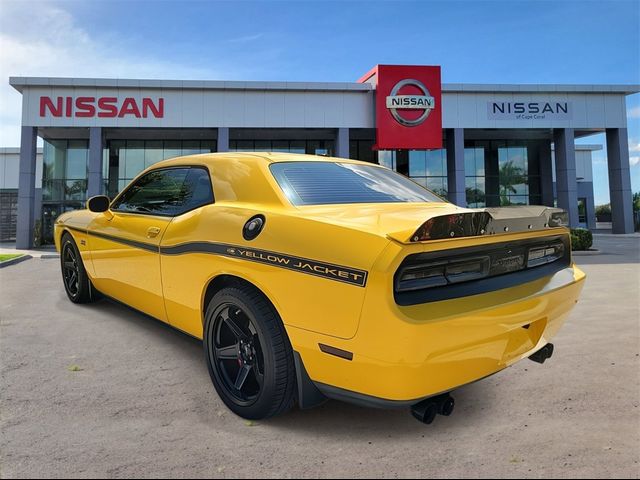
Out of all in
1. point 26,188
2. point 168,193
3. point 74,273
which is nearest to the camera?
point 168,193

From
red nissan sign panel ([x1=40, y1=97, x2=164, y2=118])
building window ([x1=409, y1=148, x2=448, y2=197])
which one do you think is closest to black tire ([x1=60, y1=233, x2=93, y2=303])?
red nissan sign panel ([x1=40, y1=97, x2=164, y2=118])

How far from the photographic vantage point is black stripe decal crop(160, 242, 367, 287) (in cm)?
194

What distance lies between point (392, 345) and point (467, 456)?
745 mm

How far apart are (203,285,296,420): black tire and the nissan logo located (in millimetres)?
19040

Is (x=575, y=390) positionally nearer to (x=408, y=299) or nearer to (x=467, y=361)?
(x=467, y=361)

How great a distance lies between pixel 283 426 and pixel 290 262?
3.04ft

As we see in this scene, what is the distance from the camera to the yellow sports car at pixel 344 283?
1923 millimetres

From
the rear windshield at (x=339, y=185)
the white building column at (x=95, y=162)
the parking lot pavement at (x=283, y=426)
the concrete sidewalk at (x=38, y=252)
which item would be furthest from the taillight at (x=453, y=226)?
the white building column at (x=95, y=162)

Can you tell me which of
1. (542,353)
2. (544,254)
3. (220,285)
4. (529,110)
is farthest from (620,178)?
(220,285)

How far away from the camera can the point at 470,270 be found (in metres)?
2.25

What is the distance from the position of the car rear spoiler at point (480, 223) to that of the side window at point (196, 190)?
5.32ft

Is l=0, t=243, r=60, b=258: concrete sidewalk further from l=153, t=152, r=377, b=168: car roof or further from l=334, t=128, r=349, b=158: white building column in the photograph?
l=153, t=152, r=377, b=168: car roof

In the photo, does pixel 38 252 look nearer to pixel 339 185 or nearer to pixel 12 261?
pixel 12 261

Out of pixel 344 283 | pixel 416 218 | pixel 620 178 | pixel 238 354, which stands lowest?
pixel 238 354
